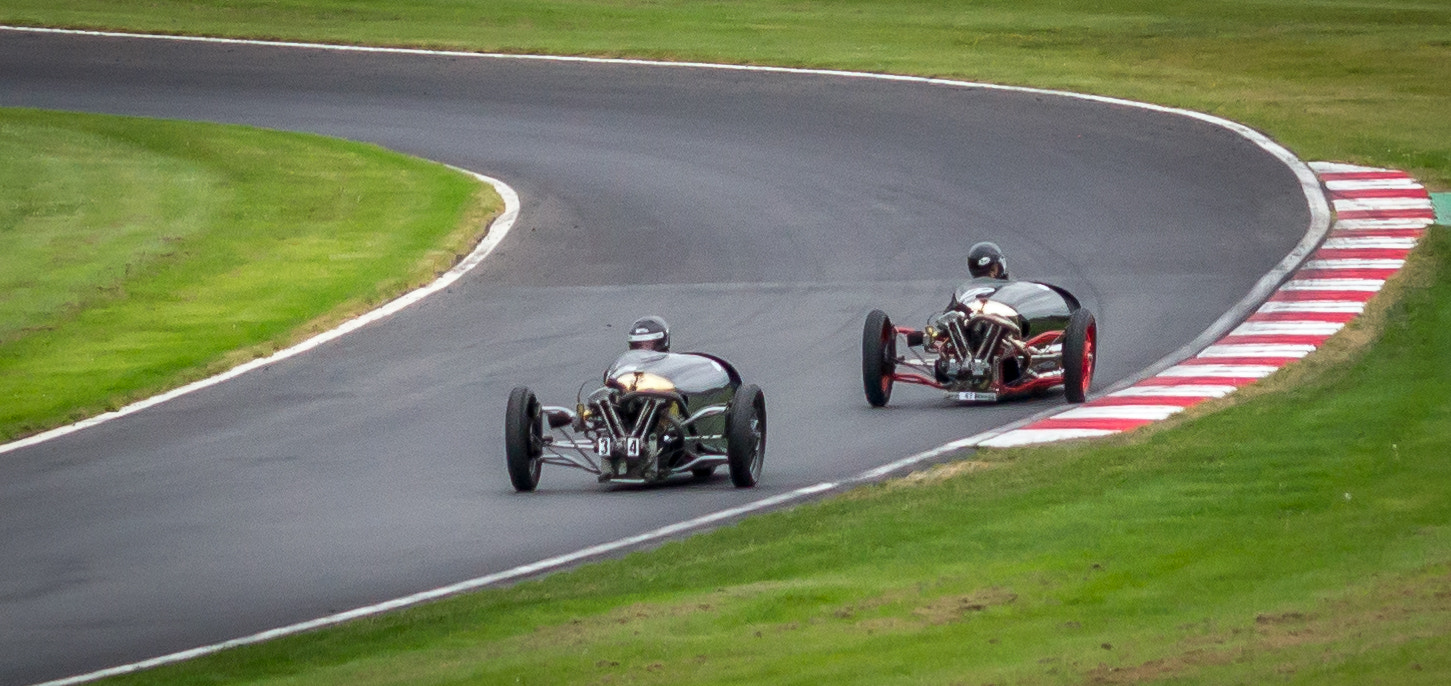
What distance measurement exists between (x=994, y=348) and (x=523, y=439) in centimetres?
461

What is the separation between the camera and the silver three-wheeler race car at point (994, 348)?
692 inches

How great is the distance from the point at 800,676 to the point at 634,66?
30.6 meters

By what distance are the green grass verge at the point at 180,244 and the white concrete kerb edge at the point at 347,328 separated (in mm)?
194

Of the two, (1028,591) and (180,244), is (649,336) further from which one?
(180,244)

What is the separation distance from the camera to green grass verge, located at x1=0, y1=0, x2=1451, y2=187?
114 feet

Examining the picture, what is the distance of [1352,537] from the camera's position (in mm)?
11594

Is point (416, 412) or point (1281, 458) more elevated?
point (1281, 458)

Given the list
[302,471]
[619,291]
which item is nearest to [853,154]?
[619,291]

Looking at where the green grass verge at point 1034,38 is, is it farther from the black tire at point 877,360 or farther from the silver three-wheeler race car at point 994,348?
the black tire at point 877,360

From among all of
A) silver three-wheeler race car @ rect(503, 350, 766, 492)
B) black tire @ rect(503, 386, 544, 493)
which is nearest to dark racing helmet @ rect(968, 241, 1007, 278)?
silver three-wheeler race car @ rect(503, 350, 766, 492)

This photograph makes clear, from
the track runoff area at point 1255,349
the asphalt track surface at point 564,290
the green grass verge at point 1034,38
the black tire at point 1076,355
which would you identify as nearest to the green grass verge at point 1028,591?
the track runoff area at point 1255,349

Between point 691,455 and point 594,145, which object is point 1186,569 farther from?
point 594,145

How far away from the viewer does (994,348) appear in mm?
17609

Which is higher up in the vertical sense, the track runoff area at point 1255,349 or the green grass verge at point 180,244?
the track runoff area at point 1255,349
